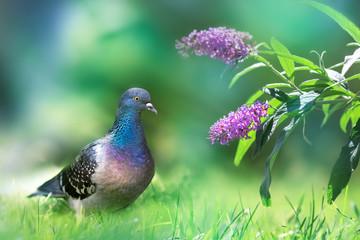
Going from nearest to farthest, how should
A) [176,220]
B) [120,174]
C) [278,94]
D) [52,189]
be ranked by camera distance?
[278,94]
[176,220]
[120,174]
[52,189]

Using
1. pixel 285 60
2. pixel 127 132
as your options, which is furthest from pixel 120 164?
pixel 285 60

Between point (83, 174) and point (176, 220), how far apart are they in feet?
1.82

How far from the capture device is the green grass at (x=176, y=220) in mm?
1799

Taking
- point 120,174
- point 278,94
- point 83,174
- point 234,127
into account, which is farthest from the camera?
point 83,174

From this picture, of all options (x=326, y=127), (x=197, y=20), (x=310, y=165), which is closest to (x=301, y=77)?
(x=326, y=127)

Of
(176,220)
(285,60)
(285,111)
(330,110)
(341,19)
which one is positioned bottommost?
(176,220)

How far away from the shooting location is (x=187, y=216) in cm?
227

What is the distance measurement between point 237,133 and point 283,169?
2573 mm

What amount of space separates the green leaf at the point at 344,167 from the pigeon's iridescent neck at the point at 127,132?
86 cm

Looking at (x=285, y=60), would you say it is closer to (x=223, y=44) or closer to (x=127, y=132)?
(x=223, y=44)

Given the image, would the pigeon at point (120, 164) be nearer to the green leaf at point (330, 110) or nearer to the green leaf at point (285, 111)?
the green leaf at point (285, 111)

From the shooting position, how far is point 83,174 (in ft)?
7.09

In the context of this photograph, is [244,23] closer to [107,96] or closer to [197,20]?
[197,20]

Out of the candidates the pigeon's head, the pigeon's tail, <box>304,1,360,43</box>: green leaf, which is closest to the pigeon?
the pigeon's head
